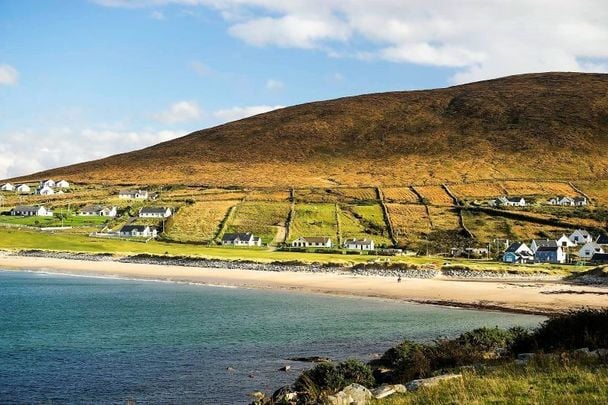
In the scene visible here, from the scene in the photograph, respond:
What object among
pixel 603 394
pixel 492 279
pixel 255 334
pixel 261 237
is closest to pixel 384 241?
pixel 261 237

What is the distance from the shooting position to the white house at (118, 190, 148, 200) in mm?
159875

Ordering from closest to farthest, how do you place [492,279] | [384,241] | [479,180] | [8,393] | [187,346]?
[8,393], [187,346], [492,279], [384,241], [479,180]

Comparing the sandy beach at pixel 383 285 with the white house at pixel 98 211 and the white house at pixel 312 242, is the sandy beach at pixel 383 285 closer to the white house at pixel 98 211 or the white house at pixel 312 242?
the white house at pixel 312 242

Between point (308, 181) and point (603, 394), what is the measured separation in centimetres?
16713

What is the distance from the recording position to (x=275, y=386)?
2469 cm

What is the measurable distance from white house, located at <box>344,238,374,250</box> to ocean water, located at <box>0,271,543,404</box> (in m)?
50.9

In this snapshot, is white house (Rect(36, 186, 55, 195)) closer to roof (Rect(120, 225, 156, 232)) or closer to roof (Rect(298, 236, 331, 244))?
roof (Rect(120, 225, 156, 232))

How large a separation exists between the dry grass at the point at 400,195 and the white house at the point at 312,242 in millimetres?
36102

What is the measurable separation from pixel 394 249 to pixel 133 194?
80519 millimetres

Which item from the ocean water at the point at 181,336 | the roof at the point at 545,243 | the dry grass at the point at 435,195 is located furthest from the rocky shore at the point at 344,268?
the dry grass at the point at 435,195

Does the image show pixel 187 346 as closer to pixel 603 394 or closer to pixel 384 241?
pixel 603 394

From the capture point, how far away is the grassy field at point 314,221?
122 metres

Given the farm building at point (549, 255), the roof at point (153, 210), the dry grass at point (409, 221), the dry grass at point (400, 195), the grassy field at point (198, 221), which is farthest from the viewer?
the dry grass at point (400, 195)

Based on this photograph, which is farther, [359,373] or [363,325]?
[363,325]
